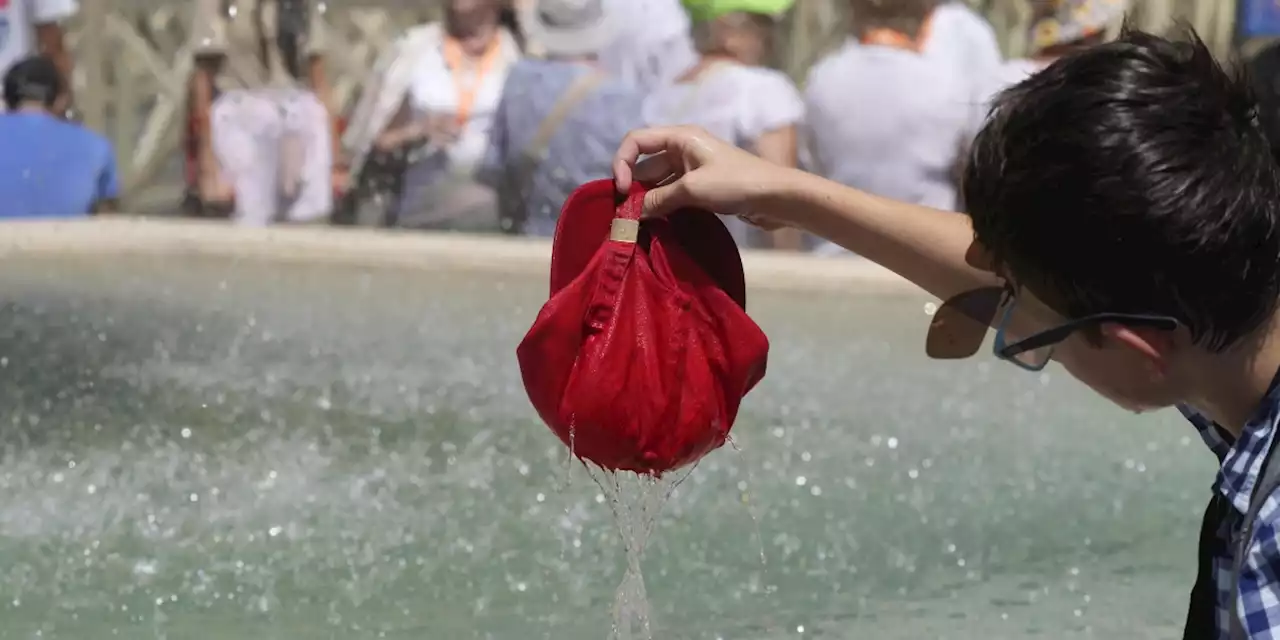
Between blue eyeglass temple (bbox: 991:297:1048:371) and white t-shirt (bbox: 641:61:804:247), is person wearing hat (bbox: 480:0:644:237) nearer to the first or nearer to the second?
white t-shirt (bbox: 641:61:804:247)

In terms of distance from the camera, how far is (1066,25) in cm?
491

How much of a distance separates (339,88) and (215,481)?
4.26 metres

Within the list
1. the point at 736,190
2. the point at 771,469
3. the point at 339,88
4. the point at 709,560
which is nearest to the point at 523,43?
the point at 339,88

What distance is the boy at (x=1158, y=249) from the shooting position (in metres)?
1.11

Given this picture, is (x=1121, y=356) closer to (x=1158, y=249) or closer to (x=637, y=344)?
(x=1158, y=249)

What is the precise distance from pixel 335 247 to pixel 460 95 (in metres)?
0.86

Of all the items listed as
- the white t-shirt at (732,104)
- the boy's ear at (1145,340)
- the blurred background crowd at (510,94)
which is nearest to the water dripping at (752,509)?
the boy's ear at (1145,340)

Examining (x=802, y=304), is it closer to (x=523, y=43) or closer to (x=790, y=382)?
(x=790, y=382)

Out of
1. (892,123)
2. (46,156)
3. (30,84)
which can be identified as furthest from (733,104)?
(30,84)

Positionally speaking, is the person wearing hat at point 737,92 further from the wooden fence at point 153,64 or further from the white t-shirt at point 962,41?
the wooden fence at point 153,64

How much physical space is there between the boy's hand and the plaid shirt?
1.46 ft

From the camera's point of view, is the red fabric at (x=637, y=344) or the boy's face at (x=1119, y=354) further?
the red fabric at (x=637, y=344)

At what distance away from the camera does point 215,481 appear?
9.12ft

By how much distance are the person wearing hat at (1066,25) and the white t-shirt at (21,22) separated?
4004mm
